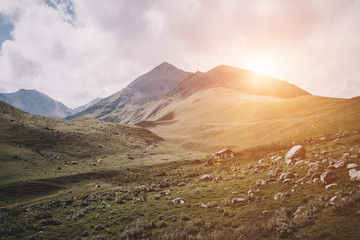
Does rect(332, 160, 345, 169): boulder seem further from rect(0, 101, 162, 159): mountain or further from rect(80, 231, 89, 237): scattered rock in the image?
rect(0, 101, 162, 159): mountain

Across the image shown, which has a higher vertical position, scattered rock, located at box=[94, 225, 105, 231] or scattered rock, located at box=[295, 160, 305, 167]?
scattered rock, located at box=[295, 160, 305, 167]

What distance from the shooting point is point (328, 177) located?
52.1 feet

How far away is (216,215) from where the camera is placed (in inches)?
650

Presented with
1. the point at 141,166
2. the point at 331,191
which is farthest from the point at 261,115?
the point at 331,191

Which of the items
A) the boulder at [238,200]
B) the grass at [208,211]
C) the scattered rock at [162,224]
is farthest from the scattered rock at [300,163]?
the scattered rock at [162,224]

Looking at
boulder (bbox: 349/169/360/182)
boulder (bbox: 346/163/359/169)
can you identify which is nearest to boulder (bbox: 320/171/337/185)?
boulder (bbox: 349/169/360/182)

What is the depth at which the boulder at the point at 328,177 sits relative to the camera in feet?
51.3

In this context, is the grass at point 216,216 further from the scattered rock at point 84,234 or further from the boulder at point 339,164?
the boulder at point 339,164

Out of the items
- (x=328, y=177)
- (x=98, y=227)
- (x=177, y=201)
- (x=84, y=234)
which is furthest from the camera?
(x=177, y=201)

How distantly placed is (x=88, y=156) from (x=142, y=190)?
160ft

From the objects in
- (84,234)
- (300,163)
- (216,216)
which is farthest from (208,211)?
(300,163)

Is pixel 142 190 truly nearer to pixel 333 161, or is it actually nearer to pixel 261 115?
pixel 333 161

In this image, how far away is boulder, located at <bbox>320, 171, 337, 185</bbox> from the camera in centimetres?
1563

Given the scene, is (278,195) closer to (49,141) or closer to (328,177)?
(328,177)
